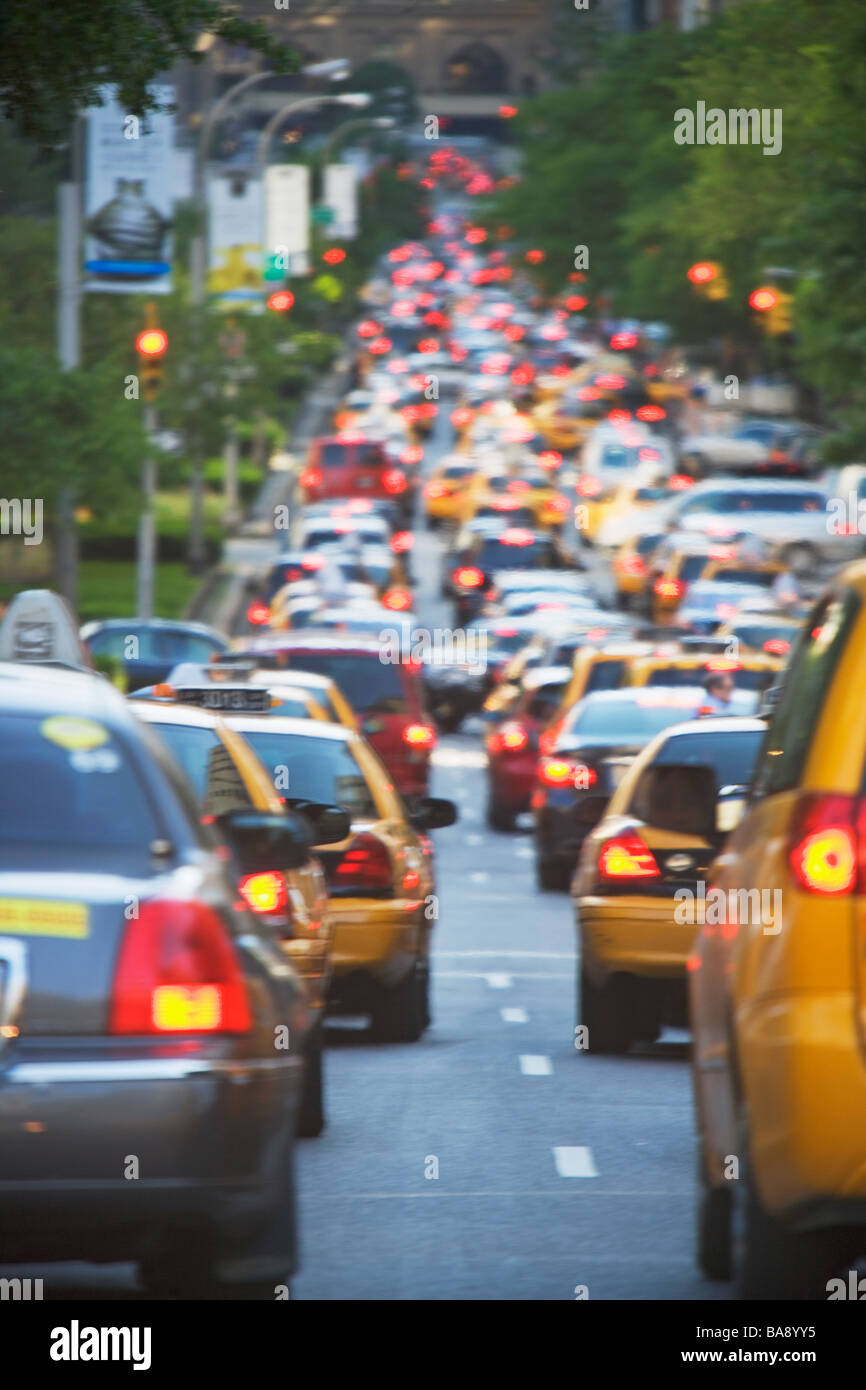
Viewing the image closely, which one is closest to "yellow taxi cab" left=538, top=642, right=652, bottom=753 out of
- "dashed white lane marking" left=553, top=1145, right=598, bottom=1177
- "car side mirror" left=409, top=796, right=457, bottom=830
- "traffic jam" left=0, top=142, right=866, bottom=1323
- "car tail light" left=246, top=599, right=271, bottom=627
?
"traffic jam" left=0, top=142, right=866, bottom=1323

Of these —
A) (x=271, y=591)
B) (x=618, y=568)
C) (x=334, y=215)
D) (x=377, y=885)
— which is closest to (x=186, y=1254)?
(x=377, y=885)

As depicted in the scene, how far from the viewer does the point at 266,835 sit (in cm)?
796

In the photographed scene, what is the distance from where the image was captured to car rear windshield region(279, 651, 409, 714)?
80.0 feet

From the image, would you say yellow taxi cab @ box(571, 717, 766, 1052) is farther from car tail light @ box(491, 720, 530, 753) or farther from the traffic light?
the traffic light

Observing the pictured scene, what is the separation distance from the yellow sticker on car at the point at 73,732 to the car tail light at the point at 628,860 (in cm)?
666

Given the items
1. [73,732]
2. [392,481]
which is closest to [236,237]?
[392,481]

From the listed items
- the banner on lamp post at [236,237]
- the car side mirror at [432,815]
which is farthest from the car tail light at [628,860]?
the banner on lamp post at [236,237]

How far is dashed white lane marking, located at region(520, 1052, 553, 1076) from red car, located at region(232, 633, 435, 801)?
10.7 meters

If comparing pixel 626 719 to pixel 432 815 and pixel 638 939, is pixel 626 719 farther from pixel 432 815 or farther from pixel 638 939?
pixel 638 939

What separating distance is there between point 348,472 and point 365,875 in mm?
54401

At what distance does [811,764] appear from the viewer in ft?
21.9

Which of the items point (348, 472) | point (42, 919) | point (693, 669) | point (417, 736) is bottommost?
point (348, 472)
